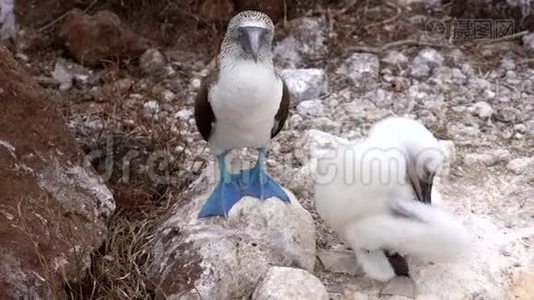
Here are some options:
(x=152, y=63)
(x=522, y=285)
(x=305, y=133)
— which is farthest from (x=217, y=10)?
(x=522, y=285)

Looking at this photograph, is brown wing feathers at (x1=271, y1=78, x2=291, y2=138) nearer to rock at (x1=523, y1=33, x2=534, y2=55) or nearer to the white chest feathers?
the white chest feathers

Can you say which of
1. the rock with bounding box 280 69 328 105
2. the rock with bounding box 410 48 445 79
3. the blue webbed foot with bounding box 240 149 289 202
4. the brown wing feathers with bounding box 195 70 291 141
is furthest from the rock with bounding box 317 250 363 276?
the rock with bounding box 410 48 445 79

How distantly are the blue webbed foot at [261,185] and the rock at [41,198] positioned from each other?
1.69 feet

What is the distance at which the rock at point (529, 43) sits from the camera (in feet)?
14.5

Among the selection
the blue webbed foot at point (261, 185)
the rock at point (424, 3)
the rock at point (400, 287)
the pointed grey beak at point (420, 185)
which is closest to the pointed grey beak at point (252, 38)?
the blue webbed foot at point (261, 185)

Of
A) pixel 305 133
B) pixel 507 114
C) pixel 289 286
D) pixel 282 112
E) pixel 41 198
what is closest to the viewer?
pixel 289 286

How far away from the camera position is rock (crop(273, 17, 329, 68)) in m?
4.43

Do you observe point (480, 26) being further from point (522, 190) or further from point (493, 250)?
point (493, 250)

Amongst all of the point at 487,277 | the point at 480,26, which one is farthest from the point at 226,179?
the point at 480,26

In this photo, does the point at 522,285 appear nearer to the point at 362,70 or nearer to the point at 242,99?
the point at 242,99

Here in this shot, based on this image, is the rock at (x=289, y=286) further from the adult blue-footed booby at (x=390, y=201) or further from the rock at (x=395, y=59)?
the rock at (x=395, y=59)

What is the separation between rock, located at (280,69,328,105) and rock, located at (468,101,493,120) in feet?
2.38

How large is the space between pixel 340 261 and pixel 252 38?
918 mm

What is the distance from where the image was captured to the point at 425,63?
4359mm
